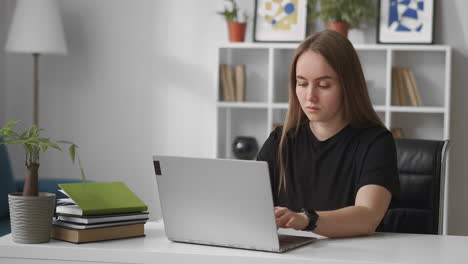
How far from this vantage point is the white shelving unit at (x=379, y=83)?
4031mm

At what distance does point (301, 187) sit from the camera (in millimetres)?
2152

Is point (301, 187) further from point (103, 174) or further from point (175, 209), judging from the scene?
point (103, 174)

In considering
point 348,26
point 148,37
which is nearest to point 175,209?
point 348,26

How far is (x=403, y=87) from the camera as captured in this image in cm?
413

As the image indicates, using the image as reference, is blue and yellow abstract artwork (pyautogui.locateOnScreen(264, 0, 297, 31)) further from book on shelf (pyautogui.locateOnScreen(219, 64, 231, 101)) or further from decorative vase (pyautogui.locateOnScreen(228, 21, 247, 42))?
book on shelf (pyautogui.locateOnScreen(219, 64, 231, 101))

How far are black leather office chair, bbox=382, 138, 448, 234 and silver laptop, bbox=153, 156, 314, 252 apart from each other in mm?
709

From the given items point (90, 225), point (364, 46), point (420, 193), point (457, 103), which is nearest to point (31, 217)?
point (90, 225)

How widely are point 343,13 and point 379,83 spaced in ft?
1.64

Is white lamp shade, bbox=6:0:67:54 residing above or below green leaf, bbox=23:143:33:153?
above

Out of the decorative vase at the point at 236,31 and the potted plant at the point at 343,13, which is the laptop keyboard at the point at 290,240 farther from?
the decorative vase at the point at 236,31

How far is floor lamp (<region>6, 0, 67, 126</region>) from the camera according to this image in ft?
13.8

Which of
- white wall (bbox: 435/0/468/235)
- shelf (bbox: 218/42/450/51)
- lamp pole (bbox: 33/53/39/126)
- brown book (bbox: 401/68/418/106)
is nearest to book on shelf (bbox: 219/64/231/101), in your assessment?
shelf (bbox: 218/42/450/51)

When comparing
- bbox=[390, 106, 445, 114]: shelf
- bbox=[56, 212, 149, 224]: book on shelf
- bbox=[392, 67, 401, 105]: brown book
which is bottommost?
bbox=[56, 212, 149, 224]: book on shelf

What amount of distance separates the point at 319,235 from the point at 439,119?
2643mm
